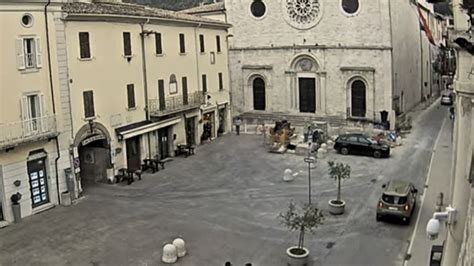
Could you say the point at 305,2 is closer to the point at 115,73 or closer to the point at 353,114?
the point at 353,114

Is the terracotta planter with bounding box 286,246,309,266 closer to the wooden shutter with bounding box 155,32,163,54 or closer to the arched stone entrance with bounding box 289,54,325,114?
the wooden shutter with bounding box 155,32,163,54

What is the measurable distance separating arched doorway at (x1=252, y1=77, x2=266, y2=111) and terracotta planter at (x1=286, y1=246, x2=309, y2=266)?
32137mm

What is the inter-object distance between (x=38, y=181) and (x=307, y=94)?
2784 centimetres

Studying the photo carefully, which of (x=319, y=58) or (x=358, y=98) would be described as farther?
(x=319, y=58)

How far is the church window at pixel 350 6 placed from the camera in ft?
148

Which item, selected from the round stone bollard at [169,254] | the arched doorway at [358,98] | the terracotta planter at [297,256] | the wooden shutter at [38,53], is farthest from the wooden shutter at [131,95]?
the arched doorway at [358,98]

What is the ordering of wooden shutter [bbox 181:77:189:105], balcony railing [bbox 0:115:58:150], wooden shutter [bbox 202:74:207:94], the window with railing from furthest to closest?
1. wooden shutter [bbox 202:74:207:94]
2. wooden shutter [bbox 181:77:189:105]
3. the window with railing
4. balcony railing [bbox 0:115:58:150]

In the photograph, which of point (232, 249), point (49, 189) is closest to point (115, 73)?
point (49, 189)

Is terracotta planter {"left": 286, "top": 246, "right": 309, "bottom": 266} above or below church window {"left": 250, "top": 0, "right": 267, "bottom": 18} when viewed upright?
below

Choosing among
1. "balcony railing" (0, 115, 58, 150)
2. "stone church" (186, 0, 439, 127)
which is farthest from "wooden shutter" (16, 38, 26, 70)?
"stone church" (186, 0, 439, 127)

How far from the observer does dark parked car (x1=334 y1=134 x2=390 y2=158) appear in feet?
111

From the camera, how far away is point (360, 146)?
1357 inches

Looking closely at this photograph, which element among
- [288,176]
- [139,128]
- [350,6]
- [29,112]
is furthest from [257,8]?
[29,112]

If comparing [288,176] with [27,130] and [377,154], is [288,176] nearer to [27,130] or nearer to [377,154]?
[377,154]
